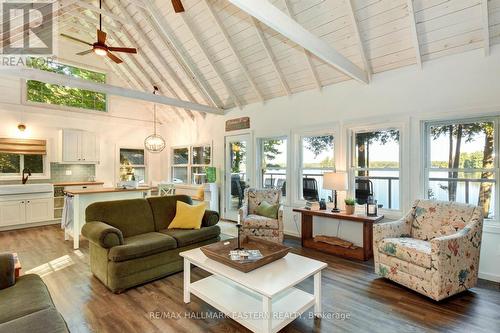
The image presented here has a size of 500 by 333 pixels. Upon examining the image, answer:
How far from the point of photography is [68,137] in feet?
20.7

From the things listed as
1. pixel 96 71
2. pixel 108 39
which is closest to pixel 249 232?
pixel 108 39

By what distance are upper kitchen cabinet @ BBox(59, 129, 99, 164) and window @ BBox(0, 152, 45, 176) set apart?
0.49 m

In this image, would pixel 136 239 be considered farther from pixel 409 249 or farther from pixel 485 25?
pixel 485 25

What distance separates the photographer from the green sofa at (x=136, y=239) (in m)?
2.74

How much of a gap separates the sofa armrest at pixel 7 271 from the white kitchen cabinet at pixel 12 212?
4688 mm

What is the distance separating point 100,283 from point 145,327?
3.75ft

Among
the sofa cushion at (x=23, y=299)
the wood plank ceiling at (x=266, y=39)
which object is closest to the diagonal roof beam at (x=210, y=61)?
the wood plank ceiling at (x=266, y=39)

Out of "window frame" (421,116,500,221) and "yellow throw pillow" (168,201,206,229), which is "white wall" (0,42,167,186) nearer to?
"yellow throw pillow" (168,201,206,229)

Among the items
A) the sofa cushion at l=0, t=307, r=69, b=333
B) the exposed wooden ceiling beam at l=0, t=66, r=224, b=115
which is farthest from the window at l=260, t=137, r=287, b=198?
the sofa cushion at l=0, t=307, r=69, b=333

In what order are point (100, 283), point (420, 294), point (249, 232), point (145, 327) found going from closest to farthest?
point (145, 327) → point (420, 294) → point (100, 283) → point (249, 232)

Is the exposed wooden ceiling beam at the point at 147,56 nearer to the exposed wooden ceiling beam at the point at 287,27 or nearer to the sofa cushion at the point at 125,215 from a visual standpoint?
the sofa cushion at the point at 125,215

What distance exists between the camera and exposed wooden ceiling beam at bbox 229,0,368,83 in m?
2.25

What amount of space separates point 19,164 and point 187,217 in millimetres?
5006

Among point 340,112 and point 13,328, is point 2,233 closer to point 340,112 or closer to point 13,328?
point 13,328
